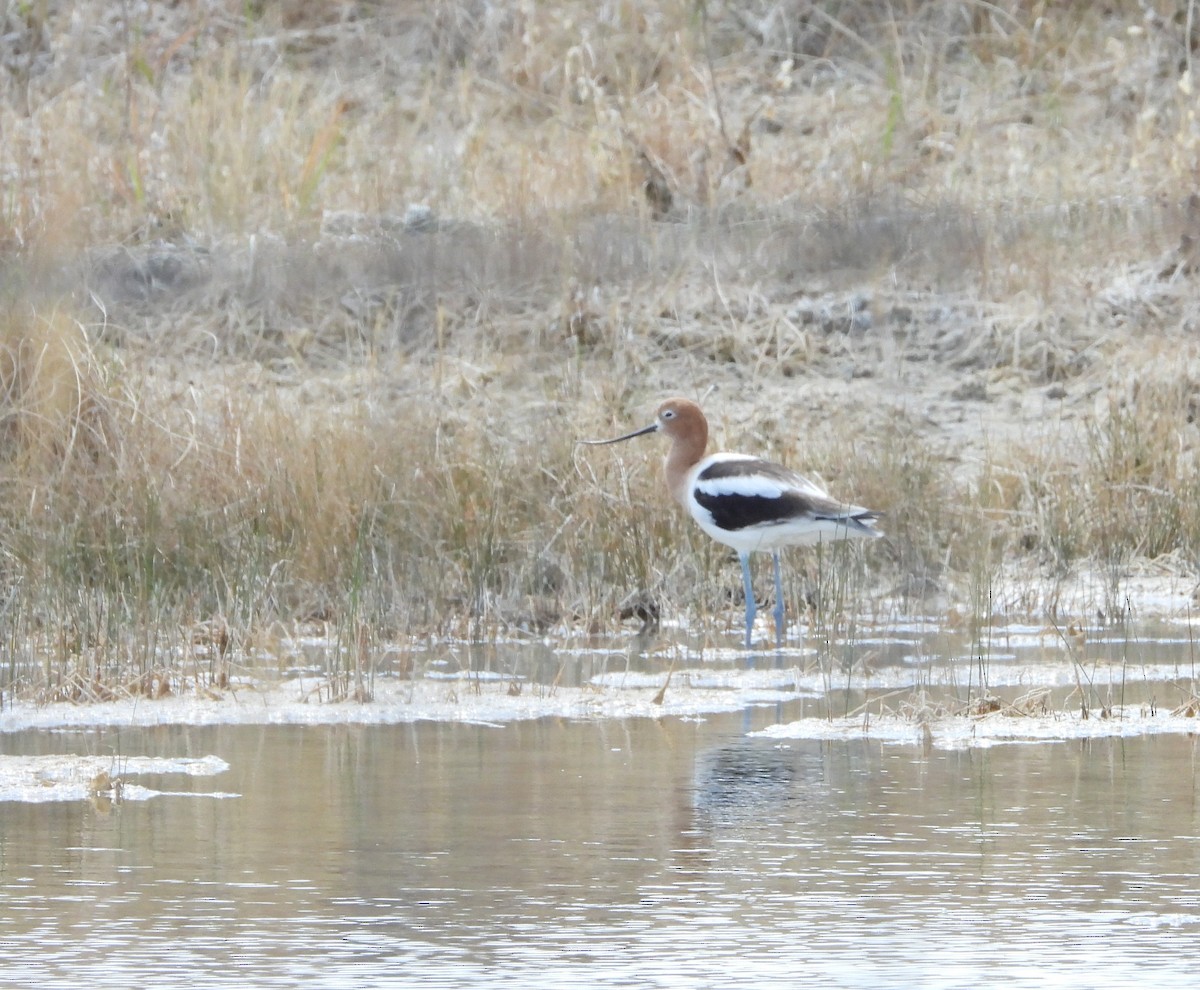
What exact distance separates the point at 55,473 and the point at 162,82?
728 centimetres

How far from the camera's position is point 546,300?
13.3m

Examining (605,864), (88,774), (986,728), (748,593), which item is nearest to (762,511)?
(748,593)

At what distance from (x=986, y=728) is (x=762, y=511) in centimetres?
262

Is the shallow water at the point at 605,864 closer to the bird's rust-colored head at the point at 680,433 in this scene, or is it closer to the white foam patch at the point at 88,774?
the white foam patch at the point at 88,774

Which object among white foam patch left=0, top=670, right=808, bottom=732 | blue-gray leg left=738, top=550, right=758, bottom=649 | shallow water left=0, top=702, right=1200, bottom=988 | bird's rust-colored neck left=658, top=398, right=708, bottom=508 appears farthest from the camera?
bird's rust-colored neck left=658, top=398, right=708, bottom=508

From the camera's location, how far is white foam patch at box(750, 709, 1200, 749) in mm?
6398

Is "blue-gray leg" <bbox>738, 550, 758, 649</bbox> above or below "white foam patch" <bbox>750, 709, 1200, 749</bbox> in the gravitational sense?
above

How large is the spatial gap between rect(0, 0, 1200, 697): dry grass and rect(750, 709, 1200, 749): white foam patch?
134cm

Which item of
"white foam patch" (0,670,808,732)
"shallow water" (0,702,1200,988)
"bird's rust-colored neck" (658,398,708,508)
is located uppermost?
"bird's rust-colored neck" (658,398,708,508)

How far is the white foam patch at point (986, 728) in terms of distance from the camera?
6398 millimetres

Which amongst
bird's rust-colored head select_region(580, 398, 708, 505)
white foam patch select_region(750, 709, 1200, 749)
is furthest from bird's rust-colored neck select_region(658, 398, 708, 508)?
white foam patch select_region(750, 709, 1200, 749)

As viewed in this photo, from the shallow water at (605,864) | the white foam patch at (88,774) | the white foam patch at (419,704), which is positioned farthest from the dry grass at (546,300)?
the shallow water at (605,864)

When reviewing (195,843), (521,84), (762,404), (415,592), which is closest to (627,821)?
(195,843)

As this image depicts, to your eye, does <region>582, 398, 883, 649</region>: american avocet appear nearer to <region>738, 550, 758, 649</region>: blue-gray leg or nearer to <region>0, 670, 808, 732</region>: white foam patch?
<region>738, 550, 758, 649</region>: blue-gray leg
